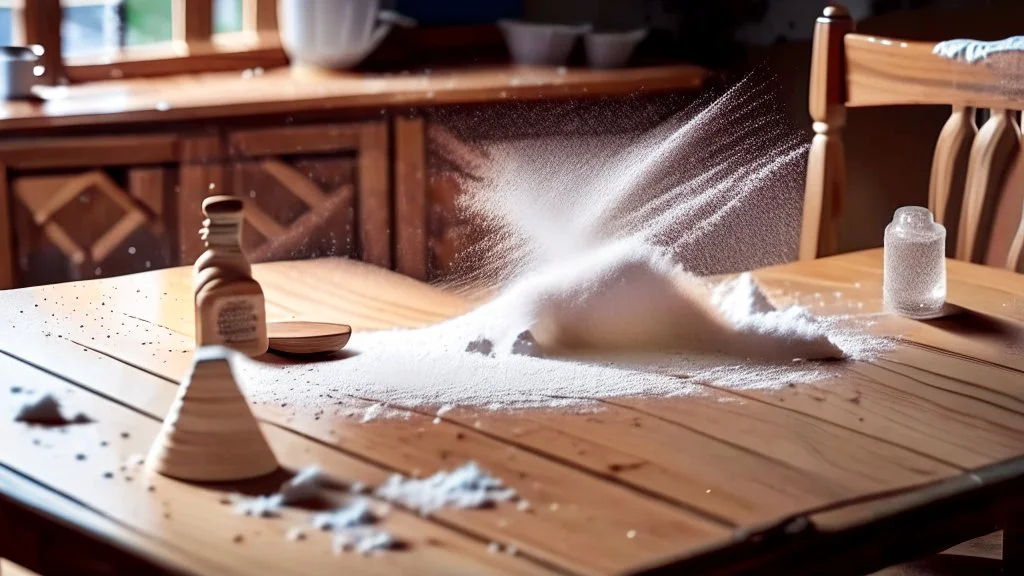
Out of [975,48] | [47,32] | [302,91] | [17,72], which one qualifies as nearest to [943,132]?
[975,48]

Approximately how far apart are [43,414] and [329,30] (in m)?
2.07

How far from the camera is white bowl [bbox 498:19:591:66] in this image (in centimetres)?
319

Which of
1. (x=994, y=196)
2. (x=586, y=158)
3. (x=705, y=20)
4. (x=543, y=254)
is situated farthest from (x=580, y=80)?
(x=543, y=254)

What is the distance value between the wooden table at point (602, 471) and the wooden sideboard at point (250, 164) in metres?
1.30

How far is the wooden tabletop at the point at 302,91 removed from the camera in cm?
259

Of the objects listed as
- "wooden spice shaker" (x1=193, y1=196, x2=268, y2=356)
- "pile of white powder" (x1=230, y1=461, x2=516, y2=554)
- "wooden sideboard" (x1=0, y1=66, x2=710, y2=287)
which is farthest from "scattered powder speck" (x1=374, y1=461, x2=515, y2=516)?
"wooden sideboard" (x1=0, y1=66, x2=710, y2=287)

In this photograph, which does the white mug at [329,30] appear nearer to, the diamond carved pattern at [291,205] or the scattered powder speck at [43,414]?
the diamond carved pattern at [291,205]

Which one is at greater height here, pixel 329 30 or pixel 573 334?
pixel 329 30

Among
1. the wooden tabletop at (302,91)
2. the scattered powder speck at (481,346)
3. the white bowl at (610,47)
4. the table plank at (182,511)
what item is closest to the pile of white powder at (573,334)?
the scattered powder speck at (481,346)

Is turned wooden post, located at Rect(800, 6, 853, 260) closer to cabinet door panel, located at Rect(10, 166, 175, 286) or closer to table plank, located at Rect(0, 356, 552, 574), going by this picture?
table plank, located at Rect(0, 356, 552, 574)

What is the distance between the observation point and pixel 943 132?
5.79 ft

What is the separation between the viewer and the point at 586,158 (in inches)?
126

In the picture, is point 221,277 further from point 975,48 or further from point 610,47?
point 610,47

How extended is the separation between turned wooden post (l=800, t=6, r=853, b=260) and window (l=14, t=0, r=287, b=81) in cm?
165
